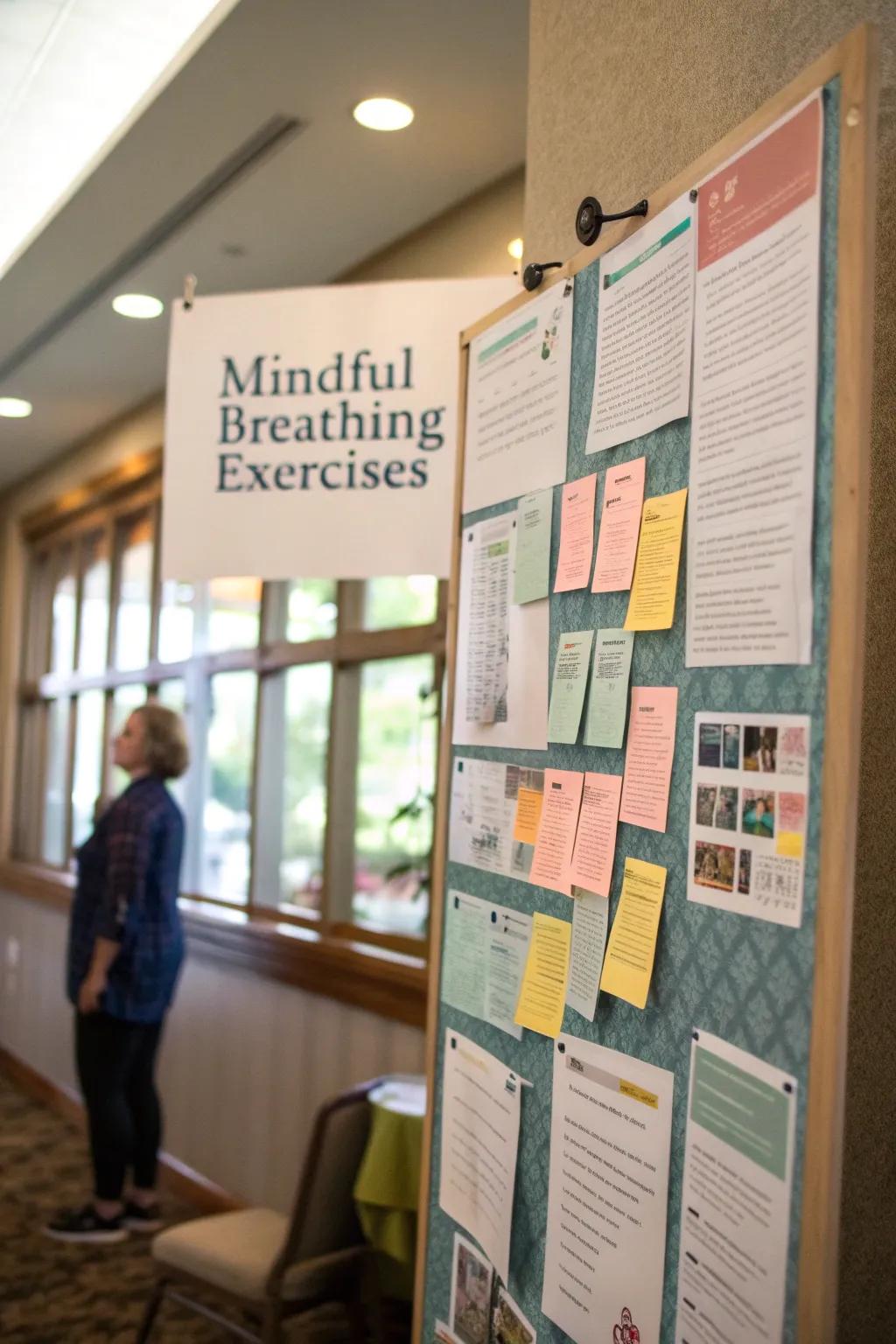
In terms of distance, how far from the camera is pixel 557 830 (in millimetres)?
1406

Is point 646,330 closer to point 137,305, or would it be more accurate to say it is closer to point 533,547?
point 533,547

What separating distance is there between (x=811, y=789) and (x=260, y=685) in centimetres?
353

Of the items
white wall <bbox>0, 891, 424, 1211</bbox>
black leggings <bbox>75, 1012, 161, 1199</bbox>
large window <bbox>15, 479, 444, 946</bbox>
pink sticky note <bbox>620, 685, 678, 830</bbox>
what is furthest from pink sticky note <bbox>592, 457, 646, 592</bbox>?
black leggings <bbox>75, 1012, 161, 1199</bbox>

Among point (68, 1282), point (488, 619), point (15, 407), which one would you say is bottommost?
point (68, 1282)

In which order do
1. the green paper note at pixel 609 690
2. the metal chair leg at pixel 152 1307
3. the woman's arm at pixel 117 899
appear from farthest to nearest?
1. the woman's arm at pixel 117 899
2. the metal chair leg at pixel 152 1307
3. the green paper note at pixel 609 690

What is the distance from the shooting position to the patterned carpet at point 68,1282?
321 cm

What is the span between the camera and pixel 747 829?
3.54ft

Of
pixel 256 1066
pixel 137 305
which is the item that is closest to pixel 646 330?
pixel 137 305

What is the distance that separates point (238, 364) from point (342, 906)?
6.72 feet

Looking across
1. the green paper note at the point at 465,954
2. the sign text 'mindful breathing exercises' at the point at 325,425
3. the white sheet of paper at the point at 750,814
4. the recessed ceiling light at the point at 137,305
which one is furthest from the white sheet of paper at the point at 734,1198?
the recessed ceiling light at the point at 137,305

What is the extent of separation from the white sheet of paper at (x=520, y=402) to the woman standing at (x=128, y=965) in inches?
94.1

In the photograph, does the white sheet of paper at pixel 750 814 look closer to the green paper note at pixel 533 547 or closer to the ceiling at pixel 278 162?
the green paper note at pixel 533 547

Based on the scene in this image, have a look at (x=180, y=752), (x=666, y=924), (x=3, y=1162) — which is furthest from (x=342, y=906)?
(x=666, y=924)

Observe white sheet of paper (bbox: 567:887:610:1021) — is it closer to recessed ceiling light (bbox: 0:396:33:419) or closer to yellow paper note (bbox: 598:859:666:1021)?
yellow paper note (bbox: 598:859:666:1021)
